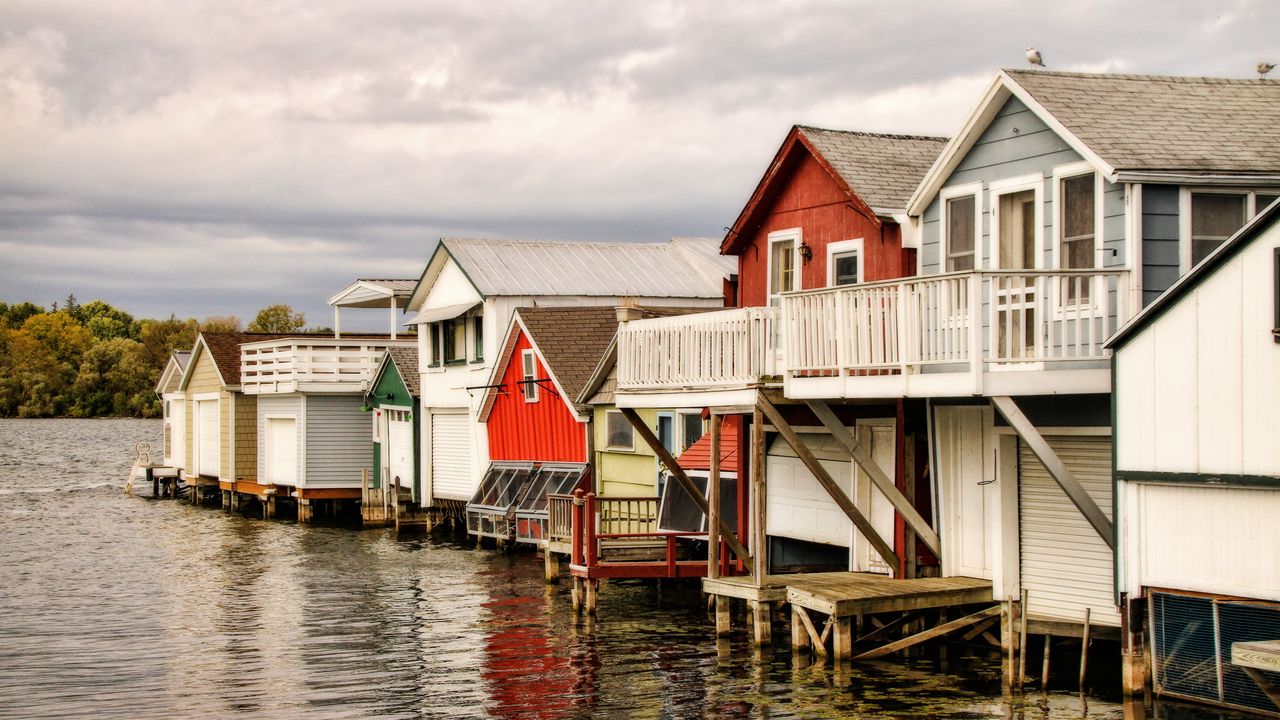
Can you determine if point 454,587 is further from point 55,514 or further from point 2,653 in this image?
point 55,514

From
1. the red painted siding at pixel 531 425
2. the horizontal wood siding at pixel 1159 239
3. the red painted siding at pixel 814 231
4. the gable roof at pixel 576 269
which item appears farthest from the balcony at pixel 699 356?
the gable roof at pixel 576 269

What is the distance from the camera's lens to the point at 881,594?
2022cm

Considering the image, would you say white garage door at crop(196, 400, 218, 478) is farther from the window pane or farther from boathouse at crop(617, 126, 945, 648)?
the window pane

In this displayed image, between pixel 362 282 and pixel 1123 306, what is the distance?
36001mm

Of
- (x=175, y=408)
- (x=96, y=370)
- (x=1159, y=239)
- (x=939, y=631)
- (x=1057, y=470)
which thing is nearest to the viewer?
(x=1057, y=470)

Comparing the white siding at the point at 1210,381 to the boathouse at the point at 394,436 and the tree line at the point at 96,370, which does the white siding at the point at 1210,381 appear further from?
the tree line at the point at 96,370

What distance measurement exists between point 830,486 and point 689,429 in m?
10.7

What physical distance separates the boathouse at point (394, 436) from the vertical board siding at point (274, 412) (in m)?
2.60

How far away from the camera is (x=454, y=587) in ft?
104

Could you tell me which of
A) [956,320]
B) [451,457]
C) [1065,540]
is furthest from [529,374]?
[956,320]

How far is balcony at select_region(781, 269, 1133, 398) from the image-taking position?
59.5ft

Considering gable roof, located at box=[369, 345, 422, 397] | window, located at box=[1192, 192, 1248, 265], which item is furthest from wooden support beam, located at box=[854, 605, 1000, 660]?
gable roof, located at box=[369, 345, 422, 397]

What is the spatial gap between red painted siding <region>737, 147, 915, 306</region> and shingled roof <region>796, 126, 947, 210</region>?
328 mm

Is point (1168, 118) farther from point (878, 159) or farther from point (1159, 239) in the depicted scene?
point (878, 159)
